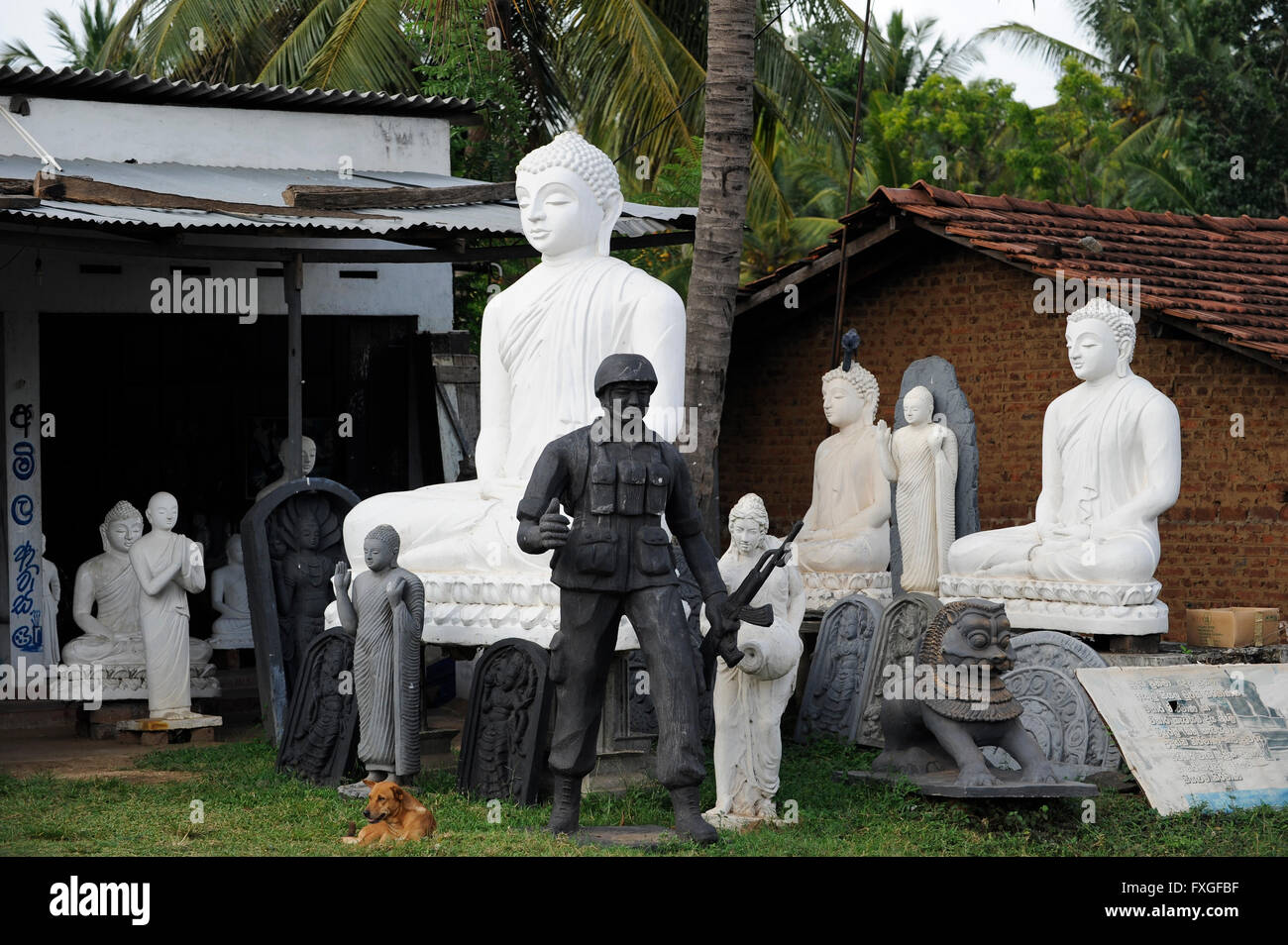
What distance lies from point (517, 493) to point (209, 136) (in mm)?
5411

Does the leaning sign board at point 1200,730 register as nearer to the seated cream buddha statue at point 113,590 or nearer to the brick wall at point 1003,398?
the brick wall at point 1003,398

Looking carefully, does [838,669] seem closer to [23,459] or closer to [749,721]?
[749,721]

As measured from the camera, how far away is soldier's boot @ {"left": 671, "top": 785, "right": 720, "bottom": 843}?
6.98 m

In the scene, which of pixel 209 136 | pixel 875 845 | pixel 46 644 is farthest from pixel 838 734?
pixel 209 136

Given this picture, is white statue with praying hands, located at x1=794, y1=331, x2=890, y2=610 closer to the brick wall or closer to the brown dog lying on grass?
the brick wall

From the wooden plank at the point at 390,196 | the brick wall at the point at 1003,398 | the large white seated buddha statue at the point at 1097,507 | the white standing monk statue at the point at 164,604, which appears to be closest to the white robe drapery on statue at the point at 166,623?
the white standing monk statue at the point at 164,604

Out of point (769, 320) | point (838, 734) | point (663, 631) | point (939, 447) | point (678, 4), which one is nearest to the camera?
point (663, 631)

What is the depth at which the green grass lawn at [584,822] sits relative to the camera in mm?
7164

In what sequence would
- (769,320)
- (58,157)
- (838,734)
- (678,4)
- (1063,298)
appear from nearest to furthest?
(838,734) < (58,157) < (1063,298) < (769,320) < (678,4)

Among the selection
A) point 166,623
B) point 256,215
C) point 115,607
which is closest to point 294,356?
point 256,215

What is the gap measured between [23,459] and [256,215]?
317 cm

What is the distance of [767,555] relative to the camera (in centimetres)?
730

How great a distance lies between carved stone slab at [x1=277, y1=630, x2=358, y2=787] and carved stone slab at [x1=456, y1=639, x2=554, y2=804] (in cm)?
63

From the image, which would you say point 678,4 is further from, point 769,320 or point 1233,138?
point 1233,138
